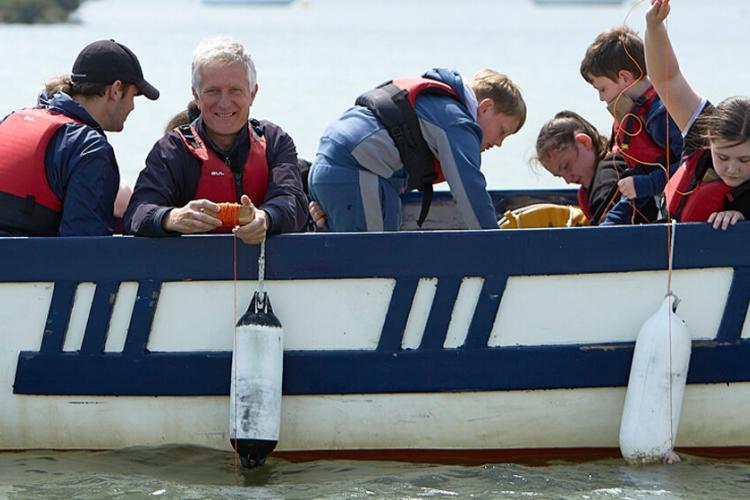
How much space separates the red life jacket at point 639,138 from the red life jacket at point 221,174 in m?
1.74

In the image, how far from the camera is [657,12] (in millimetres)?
4949

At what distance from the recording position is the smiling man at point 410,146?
516cm

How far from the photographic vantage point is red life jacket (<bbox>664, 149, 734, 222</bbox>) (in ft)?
16.4

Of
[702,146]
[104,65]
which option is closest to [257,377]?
[104,65]

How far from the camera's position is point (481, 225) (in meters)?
5.18

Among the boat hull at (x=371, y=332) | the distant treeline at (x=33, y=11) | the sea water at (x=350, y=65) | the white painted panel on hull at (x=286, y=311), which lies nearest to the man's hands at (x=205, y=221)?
the boat hull at (x=371, y=332)

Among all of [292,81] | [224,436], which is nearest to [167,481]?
[224,436]

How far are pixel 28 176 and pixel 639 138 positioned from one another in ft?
8.73

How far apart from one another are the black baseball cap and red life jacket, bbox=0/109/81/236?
20 cm

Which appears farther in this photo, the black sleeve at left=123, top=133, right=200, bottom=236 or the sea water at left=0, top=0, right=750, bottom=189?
the sea water at left=0, top=0, right=750, bottom=189

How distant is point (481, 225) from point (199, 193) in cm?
115

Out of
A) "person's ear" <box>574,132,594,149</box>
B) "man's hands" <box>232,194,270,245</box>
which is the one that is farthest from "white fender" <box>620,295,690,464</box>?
"man's hands" <box>232,194,270,245</box>

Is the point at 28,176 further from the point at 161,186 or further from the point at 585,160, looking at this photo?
the point at 585,160

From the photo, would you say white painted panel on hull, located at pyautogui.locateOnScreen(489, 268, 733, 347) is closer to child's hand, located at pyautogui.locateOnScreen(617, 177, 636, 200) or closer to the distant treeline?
child's hand, located at pyautogui.locateOnScreen(617, 177, 636, 200)
